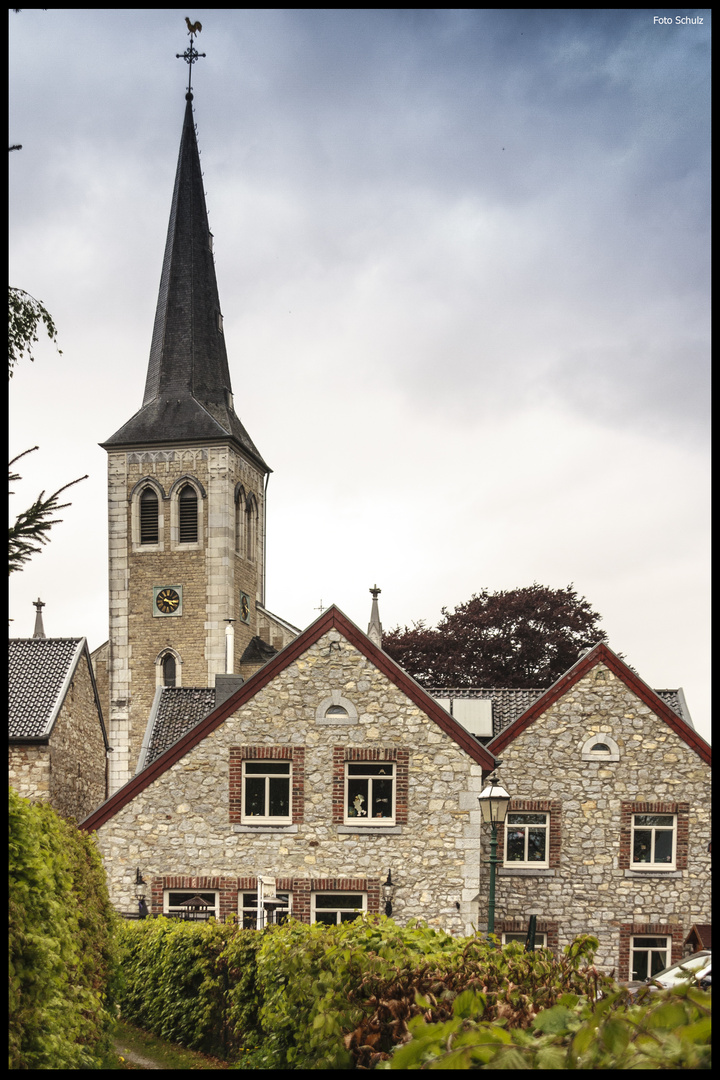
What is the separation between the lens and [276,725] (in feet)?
70.5

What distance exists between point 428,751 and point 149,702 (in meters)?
31.3

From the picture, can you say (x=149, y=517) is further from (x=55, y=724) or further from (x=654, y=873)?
(x=654, y=873)

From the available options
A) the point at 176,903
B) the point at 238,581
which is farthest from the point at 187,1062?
the point at 238,581

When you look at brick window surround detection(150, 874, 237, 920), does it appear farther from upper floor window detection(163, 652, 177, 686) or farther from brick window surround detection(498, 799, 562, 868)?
upper floor window detection(163, 652, 177, 686)

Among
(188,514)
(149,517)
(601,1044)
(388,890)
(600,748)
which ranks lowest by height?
(388,890)

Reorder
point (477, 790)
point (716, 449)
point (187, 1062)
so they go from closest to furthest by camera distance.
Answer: point (716, 449) → point (187, 1062) → point (477, 790)

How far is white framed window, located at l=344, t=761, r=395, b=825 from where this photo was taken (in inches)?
834

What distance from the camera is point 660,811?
22.6m

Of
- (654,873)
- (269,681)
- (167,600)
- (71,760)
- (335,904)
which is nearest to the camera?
(335,904)

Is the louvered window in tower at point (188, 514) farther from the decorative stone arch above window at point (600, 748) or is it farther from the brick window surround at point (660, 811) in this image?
the brick window surround at point (660, 811)

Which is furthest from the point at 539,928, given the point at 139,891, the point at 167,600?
the point at 167,600

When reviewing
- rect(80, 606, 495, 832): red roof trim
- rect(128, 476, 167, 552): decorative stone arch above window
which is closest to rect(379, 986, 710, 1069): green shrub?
rect(80, 606, 495, 832): red roof trim

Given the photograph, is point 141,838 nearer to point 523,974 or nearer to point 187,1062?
point 187,1062

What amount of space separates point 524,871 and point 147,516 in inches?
1364
